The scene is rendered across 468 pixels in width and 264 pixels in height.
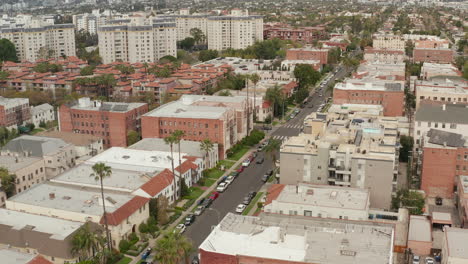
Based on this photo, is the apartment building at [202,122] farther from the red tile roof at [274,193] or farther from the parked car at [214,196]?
the red tile roof at [274,193]

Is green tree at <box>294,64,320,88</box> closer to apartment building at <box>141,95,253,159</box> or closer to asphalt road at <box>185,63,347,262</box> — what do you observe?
asphalt road at <box>185,63,347,262</box>

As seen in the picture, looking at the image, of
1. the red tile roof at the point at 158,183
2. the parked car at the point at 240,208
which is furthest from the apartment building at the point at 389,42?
the red tile roof at the point at 158,183

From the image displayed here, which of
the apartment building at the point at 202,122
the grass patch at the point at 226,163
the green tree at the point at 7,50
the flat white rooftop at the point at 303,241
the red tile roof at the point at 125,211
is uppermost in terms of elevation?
the green tree at the point at 7,50

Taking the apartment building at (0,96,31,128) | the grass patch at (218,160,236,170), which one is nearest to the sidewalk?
the grass patch at (218,160,236,170)

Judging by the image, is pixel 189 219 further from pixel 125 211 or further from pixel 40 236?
pixel 40 236

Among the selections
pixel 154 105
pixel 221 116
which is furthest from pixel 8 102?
pixel 221 116

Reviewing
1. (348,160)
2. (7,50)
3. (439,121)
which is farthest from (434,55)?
(7,50)

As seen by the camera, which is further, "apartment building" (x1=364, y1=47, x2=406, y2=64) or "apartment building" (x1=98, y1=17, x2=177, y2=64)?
"apartment building" (x1=98, y1=17, x2=177, y2=64)
